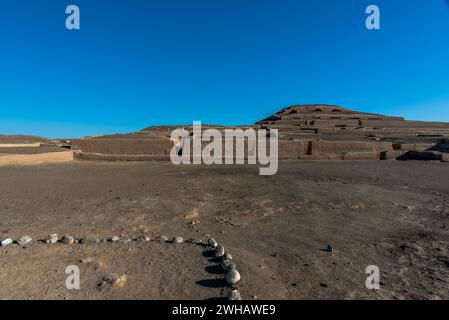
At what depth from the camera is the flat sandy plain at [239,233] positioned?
2.90m

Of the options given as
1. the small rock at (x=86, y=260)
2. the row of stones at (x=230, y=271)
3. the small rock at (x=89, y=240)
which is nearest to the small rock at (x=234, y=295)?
the row of stones at (x=230, y=271)

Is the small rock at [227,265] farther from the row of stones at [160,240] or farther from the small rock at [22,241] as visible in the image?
the small rock at [22,241]

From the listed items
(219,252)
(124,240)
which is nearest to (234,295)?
(219,252)

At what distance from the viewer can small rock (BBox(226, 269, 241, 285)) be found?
114 inches

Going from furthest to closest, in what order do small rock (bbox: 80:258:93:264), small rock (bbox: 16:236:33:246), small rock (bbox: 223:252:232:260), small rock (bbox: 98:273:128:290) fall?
small rock (bbox: 16:236:33:246), small rock (bbox: 223:252:232:260), small rock (bbox: 80:258:93:264), small rock (bbox: 98:273:128:290)

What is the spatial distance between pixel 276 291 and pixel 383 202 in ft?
15.2

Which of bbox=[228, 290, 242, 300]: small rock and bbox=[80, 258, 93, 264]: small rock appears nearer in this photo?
bbox=[228, 290, 242, 300]: small rock

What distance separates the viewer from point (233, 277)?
2920 millimetres

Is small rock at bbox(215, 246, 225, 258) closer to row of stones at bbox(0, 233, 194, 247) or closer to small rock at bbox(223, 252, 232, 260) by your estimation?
small rock at bbox(223, 252, 232, 260)

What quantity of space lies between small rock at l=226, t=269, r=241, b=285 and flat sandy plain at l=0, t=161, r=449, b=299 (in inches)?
2.8

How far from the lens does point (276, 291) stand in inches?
112

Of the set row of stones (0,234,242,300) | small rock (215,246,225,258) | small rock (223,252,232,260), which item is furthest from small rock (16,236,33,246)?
small rock (223,252,232,260)

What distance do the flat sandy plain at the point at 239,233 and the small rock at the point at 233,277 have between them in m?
0.07
